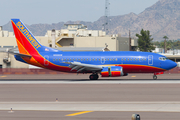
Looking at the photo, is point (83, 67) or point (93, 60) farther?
point (93, 60)

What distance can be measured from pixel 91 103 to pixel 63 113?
4501 mm

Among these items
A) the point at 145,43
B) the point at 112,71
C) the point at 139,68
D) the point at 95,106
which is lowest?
the point at 95,106

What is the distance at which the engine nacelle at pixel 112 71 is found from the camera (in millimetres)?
44156

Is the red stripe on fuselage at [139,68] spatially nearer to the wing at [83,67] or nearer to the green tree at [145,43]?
the wing at [83,67]

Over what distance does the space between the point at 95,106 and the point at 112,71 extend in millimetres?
22921

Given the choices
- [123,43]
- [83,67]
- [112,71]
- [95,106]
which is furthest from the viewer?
[123,43]

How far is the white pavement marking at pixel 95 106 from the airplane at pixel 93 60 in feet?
71.1

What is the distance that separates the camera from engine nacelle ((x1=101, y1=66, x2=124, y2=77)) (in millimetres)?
44156

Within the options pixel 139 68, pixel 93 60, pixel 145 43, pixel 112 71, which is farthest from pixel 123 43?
pixel 112 71

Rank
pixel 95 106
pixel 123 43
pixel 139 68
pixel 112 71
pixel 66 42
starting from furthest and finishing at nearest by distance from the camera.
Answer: pixel 123 43 → pixel 66 42 → pixel 139 68 → pixel 112 71 → pixel 95 106

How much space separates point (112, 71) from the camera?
1747 inches

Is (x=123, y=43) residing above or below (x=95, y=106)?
above

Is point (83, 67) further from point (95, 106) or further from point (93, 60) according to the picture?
point (95, 106)

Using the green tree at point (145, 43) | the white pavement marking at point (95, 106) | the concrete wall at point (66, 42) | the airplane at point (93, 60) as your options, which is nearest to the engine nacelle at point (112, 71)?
the airplane at point (93, 60)
